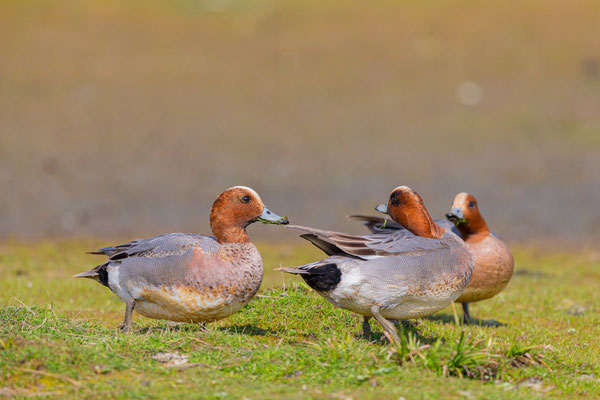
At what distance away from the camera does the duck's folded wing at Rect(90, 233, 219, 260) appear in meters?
6.54

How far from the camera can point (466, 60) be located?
2230 centimetres

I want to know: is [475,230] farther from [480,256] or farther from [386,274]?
[386,274]

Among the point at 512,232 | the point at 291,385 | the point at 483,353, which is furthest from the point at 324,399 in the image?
the point at 512,232

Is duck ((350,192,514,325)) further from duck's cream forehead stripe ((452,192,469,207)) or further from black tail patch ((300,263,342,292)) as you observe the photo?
black tail patch ((300,263,342,292))

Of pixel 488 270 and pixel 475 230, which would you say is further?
pixel 475 230

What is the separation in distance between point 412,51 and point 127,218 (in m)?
10.4

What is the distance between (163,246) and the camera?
663 centimetres

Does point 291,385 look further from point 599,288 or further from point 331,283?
point 599,288

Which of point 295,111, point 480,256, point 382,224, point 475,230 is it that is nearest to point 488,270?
point 480,256

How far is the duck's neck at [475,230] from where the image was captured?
891 centimetres

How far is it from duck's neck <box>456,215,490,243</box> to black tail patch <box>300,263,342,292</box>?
3.13 metres

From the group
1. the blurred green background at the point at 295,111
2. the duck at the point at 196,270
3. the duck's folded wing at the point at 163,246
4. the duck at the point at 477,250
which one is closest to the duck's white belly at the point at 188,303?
the duck at the point at 196,270

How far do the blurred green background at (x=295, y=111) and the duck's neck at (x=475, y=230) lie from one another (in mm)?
6362

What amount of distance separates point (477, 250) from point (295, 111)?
12.1 metres
